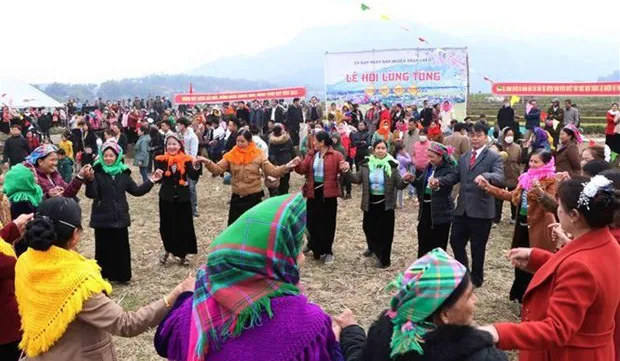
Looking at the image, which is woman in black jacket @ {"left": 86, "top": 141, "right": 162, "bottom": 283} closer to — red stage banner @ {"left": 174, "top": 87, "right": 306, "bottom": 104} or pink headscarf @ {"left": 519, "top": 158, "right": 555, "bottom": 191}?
pink headscarf @ {"left": 519, "top": 158, "right": 555, "bottom": 191}

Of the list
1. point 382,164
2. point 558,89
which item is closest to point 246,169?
point 382,164

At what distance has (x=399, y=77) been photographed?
65.2 feet

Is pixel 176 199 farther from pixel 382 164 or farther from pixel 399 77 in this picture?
pixel 399 77

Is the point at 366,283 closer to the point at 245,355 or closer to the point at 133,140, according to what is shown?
the point at 245,355

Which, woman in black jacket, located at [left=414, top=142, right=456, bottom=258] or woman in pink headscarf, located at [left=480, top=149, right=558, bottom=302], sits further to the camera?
woman in black jacket, located at [left=414, top=142, right=456, bottom=258]

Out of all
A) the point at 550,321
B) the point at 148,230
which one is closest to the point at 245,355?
the point at 550,321

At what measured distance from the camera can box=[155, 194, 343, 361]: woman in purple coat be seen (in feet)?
5.57

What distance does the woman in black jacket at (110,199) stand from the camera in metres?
5.86

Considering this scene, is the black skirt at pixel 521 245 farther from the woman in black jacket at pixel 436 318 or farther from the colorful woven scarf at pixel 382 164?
the woman in black jacket at pixel 436 318

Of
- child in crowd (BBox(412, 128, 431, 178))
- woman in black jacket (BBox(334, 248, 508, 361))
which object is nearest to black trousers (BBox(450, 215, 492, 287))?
child in crowd (BBox(412, 128, 431, 178))

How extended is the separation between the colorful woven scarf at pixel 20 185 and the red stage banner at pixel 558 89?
729 inches

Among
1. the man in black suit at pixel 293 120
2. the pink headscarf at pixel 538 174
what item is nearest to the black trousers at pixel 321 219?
the pink headscarf at pixel 538 174

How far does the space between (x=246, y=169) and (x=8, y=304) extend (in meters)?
3.90

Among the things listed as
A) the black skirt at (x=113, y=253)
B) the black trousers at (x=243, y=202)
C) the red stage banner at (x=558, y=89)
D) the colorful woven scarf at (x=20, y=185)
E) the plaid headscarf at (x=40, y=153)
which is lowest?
the black skirt at (x=113, y=253)
